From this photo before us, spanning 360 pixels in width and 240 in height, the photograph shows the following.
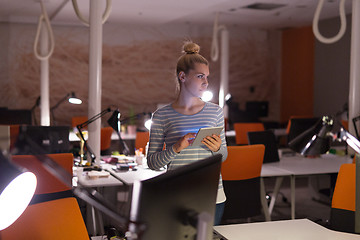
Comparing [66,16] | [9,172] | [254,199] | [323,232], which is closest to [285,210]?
[254,199]

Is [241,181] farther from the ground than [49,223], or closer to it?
closer to it

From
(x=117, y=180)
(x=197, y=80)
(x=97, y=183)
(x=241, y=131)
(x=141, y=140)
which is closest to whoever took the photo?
(x=197, y=80)

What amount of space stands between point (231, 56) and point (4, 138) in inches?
419

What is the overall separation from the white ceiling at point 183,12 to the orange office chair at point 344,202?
4.96 m

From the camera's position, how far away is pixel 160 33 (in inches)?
431

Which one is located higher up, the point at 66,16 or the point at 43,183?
the point at 66,16

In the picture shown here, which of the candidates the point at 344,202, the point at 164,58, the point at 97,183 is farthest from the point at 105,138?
the point at 164,58

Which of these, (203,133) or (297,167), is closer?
(203,133)

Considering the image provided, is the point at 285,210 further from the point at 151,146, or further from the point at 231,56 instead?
the point at 231,56

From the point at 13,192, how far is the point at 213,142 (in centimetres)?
150

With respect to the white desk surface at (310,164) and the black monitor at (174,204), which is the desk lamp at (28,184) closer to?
the black monitor at (174,204)

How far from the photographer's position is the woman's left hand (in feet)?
8.38

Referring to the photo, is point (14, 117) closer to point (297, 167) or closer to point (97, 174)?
point (97, 174)

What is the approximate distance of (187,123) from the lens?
2666mm
